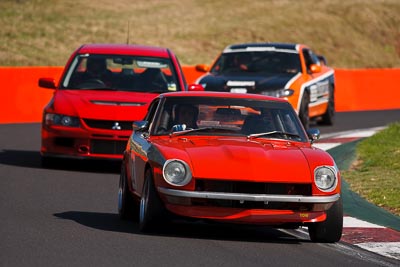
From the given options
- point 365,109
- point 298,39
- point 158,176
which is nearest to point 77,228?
point 158,176

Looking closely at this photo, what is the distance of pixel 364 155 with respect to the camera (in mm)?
19156

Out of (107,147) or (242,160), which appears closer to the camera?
(242,160)

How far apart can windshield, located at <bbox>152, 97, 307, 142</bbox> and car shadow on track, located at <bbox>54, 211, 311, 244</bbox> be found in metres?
0.82

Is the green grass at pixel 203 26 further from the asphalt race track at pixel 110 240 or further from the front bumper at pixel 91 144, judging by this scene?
the asphalt race track at pixel 110 240

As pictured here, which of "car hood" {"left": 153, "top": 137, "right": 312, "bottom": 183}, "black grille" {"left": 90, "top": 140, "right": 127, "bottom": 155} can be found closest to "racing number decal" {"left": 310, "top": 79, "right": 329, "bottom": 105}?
"black grille" {"left": 90, "top": 140, "right": 127, "bottom": 155}

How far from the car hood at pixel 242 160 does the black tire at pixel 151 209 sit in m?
0.29

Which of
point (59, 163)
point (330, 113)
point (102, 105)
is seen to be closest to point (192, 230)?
point (102, 105)

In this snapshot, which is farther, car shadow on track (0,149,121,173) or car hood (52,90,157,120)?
car shadow on track (0,149,121,173)

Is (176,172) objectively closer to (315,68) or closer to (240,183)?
(240,183)

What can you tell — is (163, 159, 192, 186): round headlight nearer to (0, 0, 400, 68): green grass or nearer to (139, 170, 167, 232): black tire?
(139, 170, 167, 232): black tire

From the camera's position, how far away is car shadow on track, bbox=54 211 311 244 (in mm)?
10828

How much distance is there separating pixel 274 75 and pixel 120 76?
19.1ft

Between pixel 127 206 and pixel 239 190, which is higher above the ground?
pixel 239 190

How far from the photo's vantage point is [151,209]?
1043 cm
